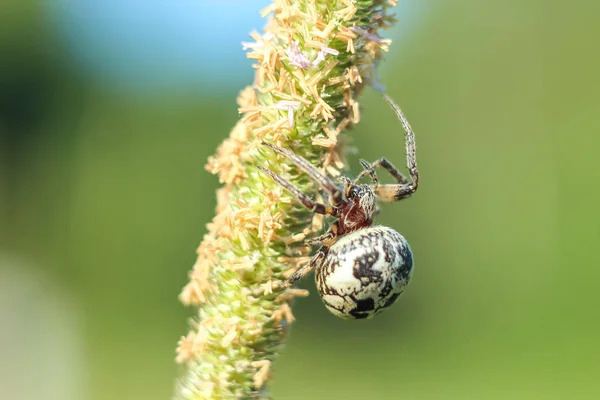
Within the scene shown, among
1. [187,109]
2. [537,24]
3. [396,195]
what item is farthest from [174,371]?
[396,195]

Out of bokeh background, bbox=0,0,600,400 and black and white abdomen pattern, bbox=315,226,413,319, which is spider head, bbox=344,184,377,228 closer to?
black and white abdomen pattern, bbox=315,226,413,319

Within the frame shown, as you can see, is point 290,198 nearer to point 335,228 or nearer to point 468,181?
point 335,228

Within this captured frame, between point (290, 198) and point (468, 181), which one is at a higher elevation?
point (290, 198)

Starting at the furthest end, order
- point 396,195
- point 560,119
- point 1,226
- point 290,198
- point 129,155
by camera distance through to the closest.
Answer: point 1,226
point 129,155
point 560,119
point 396,195
point 290,198

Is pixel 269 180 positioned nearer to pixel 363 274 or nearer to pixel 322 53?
pixel 322 53

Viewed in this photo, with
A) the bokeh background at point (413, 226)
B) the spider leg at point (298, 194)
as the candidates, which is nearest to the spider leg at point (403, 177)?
the spider leg at point (298, 194)

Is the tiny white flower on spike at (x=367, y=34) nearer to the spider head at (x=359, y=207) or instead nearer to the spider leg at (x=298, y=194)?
the spider leg at (x=298, y=194)

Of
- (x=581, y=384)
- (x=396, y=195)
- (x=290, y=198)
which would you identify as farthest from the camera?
(x=581, y=384)

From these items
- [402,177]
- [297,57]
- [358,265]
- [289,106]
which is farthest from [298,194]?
[402,177]
